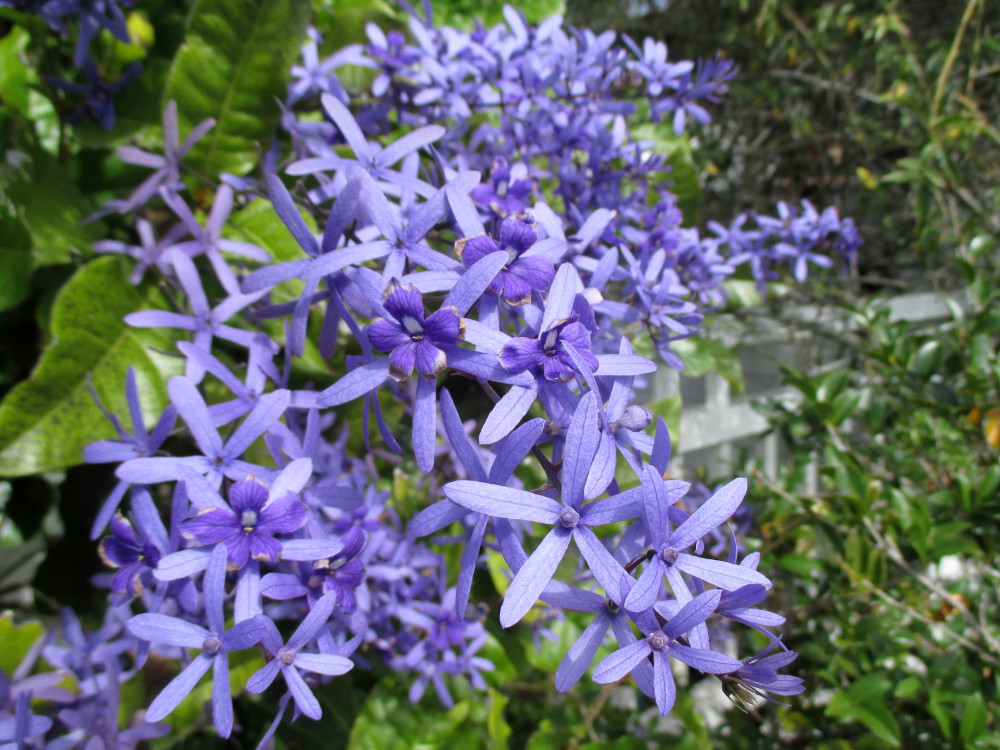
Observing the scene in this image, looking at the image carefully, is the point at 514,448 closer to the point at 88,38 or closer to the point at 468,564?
the point at 468,564

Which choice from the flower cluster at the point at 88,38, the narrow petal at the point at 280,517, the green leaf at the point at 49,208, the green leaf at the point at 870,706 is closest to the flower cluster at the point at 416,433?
the narrow petal at the point at 280,517

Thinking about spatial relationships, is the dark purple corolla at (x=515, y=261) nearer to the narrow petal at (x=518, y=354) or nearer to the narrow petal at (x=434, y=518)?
the narrow petal at (x=518, y=354)

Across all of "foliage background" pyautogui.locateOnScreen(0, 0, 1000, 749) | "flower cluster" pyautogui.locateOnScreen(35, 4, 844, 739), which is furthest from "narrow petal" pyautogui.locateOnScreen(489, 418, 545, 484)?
"foliage background" pyautogui.locateOnScreen(0, 0, 1000, 749)

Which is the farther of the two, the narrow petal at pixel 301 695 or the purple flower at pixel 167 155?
the purple flower at pixel 167 155

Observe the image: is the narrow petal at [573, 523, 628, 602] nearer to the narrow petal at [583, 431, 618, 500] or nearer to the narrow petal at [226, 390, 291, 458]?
the narrow petal at [583, 431, 618, 500]

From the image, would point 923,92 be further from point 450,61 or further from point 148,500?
point 148,500

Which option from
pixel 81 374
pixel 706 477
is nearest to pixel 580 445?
pixel 81 374

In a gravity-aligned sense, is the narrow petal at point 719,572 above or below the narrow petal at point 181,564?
above

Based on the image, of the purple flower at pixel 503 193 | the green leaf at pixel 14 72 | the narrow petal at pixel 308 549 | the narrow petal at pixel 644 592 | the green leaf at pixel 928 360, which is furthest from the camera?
the green leaf at pixel 928 360

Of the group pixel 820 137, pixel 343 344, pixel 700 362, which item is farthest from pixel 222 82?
pixel 820 137
